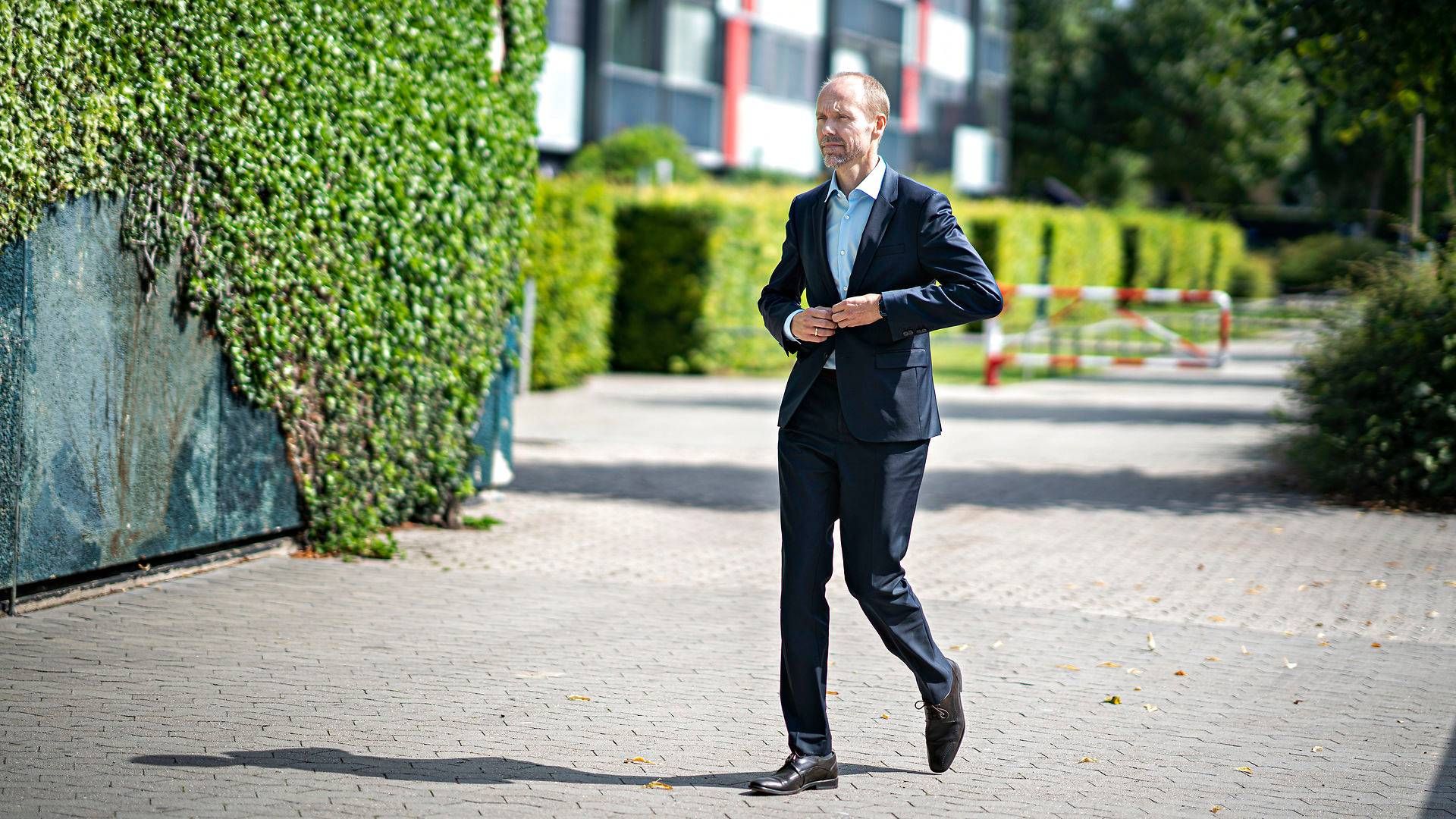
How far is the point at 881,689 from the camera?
6.05 metres

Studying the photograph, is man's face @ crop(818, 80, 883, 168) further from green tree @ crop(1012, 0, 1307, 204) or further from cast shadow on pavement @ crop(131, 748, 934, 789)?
green tree @ crop(1012, 0, 1307, 204)

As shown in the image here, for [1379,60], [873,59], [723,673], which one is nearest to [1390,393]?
[1379,60]

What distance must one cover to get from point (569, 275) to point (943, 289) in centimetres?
1452

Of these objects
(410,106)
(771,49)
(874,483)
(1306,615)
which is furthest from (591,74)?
(874,483)

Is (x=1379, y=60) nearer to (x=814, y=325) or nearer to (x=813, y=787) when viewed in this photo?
(x=814, y=325)

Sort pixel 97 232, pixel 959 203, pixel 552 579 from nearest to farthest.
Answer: pixel 97 232, pixel 552 579, pixel 959 203

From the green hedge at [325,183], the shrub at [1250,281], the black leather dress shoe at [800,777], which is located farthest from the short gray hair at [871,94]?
the shrub at [1250,281]

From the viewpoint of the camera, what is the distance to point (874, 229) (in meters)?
4.73

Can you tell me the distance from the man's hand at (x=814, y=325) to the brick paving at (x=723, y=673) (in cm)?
128

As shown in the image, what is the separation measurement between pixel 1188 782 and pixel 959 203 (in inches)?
1157

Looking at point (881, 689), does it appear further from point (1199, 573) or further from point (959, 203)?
point (959, 203)

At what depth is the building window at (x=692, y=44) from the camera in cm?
3284

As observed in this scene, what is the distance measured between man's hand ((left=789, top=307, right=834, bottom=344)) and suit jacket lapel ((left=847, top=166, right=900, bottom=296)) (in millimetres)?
140

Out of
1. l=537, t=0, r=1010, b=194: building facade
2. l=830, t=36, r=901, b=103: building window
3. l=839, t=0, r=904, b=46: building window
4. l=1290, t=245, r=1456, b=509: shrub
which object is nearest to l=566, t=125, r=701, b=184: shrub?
l=537, t=0, r=1010, b=194: building facade
